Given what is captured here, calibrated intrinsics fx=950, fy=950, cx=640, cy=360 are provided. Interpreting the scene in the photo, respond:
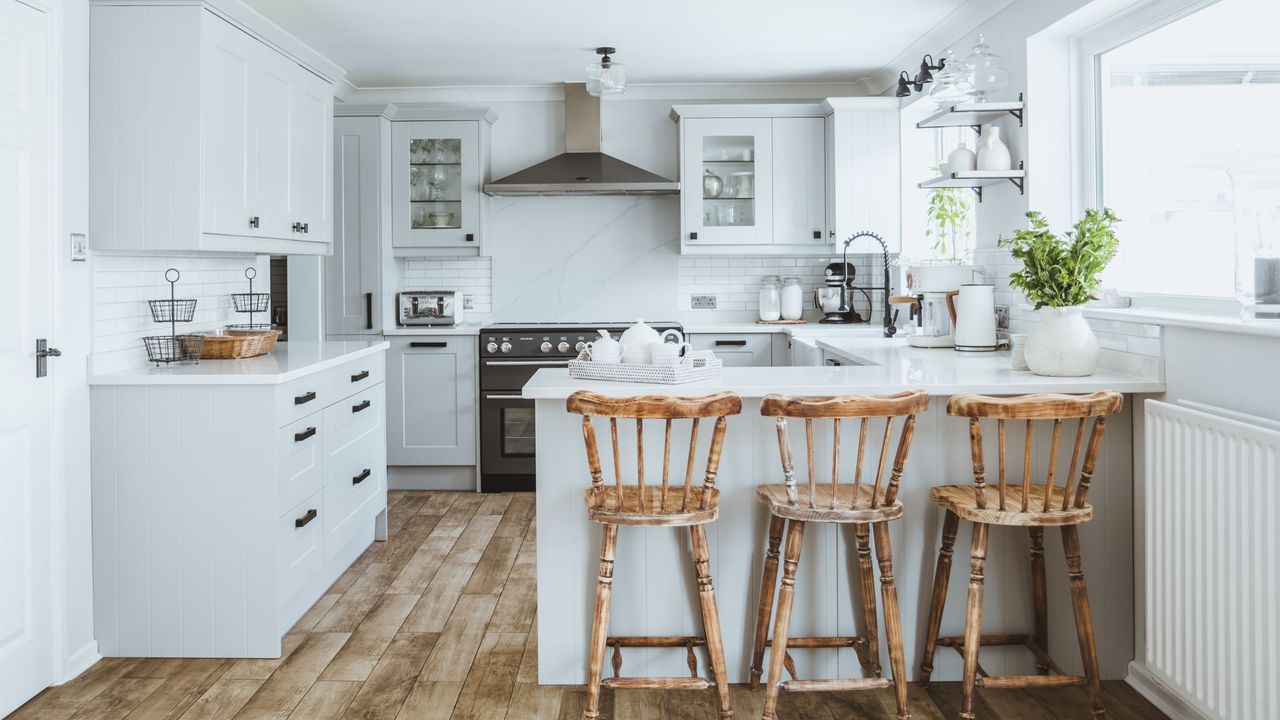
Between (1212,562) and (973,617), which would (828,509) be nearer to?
(973,617)

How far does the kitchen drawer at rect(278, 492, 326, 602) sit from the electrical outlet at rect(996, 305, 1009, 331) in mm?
2837

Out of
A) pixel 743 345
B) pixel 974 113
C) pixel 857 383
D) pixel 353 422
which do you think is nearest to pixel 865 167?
pixel 743 345

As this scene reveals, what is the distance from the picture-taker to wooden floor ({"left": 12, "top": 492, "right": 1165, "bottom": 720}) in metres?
2.65

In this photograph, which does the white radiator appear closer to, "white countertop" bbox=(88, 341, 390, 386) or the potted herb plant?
the potted herb plant

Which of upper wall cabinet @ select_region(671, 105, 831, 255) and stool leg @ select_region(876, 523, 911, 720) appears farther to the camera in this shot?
upper wall cabinet @ select_region(671, 105, 831, 255)

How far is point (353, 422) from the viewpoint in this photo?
400cm

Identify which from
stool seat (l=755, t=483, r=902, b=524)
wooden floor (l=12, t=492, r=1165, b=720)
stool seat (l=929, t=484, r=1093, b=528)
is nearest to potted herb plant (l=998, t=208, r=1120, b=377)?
stool seat (l=929, t=484, r=1093, b=528)

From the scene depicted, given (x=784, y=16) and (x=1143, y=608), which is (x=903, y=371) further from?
(x=784, y=16)

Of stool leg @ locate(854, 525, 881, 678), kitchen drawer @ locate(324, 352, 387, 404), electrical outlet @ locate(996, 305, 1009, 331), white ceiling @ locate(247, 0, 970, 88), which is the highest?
white ceiling @ locate(247, 0, 970, 88)

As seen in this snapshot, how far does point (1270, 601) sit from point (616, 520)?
4.80 feet

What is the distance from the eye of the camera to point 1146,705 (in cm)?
268

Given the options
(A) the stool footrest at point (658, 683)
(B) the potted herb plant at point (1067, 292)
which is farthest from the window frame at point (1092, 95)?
(A) the stool footrest at point (658, 683)

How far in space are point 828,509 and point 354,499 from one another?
233cm

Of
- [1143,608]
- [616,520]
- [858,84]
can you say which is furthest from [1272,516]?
[858,84]
